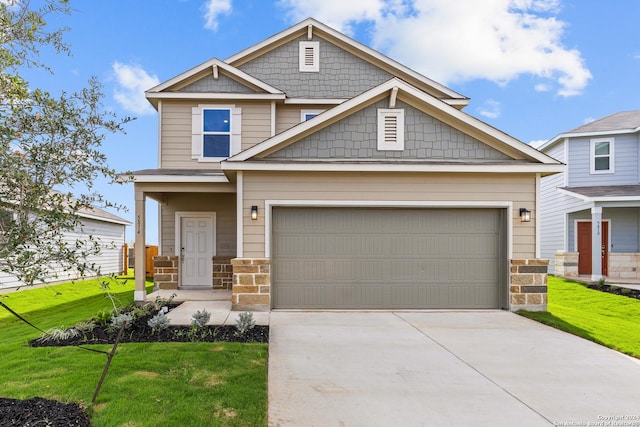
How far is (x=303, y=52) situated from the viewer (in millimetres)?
12562

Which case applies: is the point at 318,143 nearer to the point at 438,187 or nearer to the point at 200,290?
the point at 438,187

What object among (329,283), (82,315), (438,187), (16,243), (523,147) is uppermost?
(523,147)

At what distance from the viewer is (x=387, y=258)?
8.52 m

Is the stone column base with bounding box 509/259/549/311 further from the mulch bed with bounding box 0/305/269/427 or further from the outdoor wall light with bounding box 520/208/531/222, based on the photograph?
the mulch bed with bounding box 0/305/269/427

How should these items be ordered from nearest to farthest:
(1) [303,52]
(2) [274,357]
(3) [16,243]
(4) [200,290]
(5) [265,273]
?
(3) [16,243], (2) [274,357], (5) [265,273], (4) [200,290], (1) [303,52]

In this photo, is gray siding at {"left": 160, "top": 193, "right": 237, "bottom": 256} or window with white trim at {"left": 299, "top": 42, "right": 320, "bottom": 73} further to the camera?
window with white trim at {"left": 299, "top": 42, "right": 320, "bottom": 73}

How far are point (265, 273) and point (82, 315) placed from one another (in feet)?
12.8

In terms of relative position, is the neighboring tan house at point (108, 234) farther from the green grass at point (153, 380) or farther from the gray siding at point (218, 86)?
the green grass at point (153, 380)

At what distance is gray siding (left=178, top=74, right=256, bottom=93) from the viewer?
11664 mm

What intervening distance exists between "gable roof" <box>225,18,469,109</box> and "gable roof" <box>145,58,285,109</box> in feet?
2.89

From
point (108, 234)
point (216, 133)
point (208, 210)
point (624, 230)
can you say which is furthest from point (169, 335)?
point (624, 230)

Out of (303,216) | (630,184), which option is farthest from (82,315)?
(630,184)

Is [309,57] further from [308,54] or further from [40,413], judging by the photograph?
[40,413]

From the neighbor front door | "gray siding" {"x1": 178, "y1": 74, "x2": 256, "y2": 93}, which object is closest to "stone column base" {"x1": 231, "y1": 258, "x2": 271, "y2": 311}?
"gray siding" {"x1": 178, "y1": 74, "x2": 256, "y2": 93}
